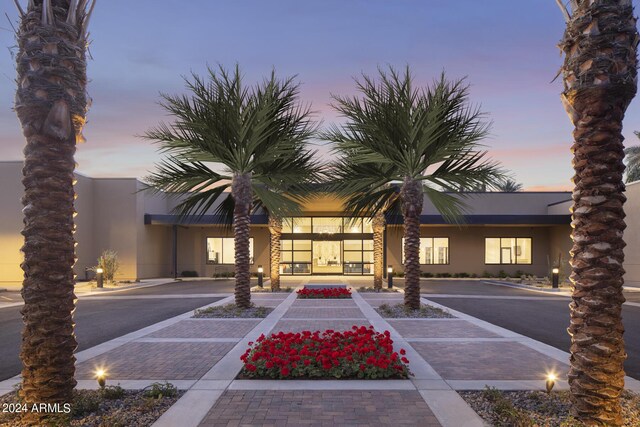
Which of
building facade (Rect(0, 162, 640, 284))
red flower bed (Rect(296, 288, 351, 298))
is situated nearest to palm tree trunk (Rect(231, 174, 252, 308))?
red flower bed (Rect(296, 288, 351, 298))

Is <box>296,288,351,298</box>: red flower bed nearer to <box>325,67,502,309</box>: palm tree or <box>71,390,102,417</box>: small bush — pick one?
<box>325,67,502,309</box>: palm tree

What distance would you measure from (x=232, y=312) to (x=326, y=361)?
23.7 ft

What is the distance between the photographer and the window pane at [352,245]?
106 ft

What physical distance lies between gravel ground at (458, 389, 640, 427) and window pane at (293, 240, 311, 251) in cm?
2679

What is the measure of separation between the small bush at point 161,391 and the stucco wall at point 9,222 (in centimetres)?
2482

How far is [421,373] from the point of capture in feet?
22.5

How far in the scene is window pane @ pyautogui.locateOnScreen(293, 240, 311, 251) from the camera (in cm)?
3259

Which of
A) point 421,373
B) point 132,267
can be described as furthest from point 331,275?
point 421,373

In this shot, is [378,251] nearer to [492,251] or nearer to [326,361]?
[492,251]

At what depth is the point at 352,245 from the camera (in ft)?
106

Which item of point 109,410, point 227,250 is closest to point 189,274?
point 227,250

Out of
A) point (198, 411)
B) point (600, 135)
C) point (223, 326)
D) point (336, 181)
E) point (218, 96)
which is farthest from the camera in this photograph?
point (336, 181)

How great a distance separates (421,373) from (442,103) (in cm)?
764

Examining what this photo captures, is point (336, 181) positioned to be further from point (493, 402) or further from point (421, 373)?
point (493, 402)
